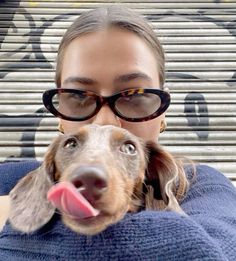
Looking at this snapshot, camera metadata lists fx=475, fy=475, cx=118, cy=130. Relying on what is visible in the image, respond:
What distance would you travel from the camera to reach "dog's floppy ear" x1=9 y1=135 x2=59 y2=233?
52.1 inches

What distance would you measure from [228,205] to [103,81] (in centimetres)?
62

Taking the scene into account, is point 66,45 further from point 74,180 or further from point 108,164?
point 74,180

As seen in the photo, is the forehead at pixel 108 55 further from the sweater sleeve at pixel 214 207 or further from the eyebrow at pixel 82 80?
the sweater sleeve at pixel 214 207

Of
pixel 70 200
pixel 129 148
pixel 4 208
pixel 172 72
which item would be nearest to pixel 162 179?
pixel 129 148

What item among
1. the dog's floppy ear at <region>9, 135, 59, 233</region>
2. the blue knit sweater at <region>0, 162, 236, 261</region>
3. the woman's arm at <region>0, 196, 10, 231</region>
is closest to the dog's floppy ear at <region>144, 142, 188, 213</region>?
the blue knit sweater at <region>0, 162, 236, 261</region>

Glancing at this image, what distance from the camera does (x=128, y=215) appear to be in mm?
1265

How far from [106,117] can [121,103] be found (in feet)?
0.24

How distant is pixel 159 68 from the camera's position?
1.98 metres

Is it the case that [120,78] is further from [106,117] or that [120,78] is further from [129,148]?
[129,148]

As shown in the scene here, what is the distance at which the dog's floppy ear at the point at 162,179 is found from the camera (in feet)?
5.34

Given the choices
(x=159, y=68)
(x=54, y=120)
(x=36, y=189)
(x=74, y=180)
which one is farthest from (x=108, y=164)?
(x=54, y=120)

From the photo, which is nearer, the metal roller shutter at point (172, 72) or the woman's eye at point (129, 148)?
the woman's eye at point (129, 148)

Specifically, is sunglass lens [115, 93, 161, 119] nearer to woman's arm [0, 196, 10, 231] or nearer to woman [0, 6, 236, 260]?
woman [0, 6, 236, 260]

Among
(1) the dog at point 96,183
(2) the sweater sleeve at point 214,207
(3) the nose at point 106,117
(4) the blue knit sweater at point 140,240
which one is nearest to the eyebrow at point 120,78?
(3) the nose at point 106,117
